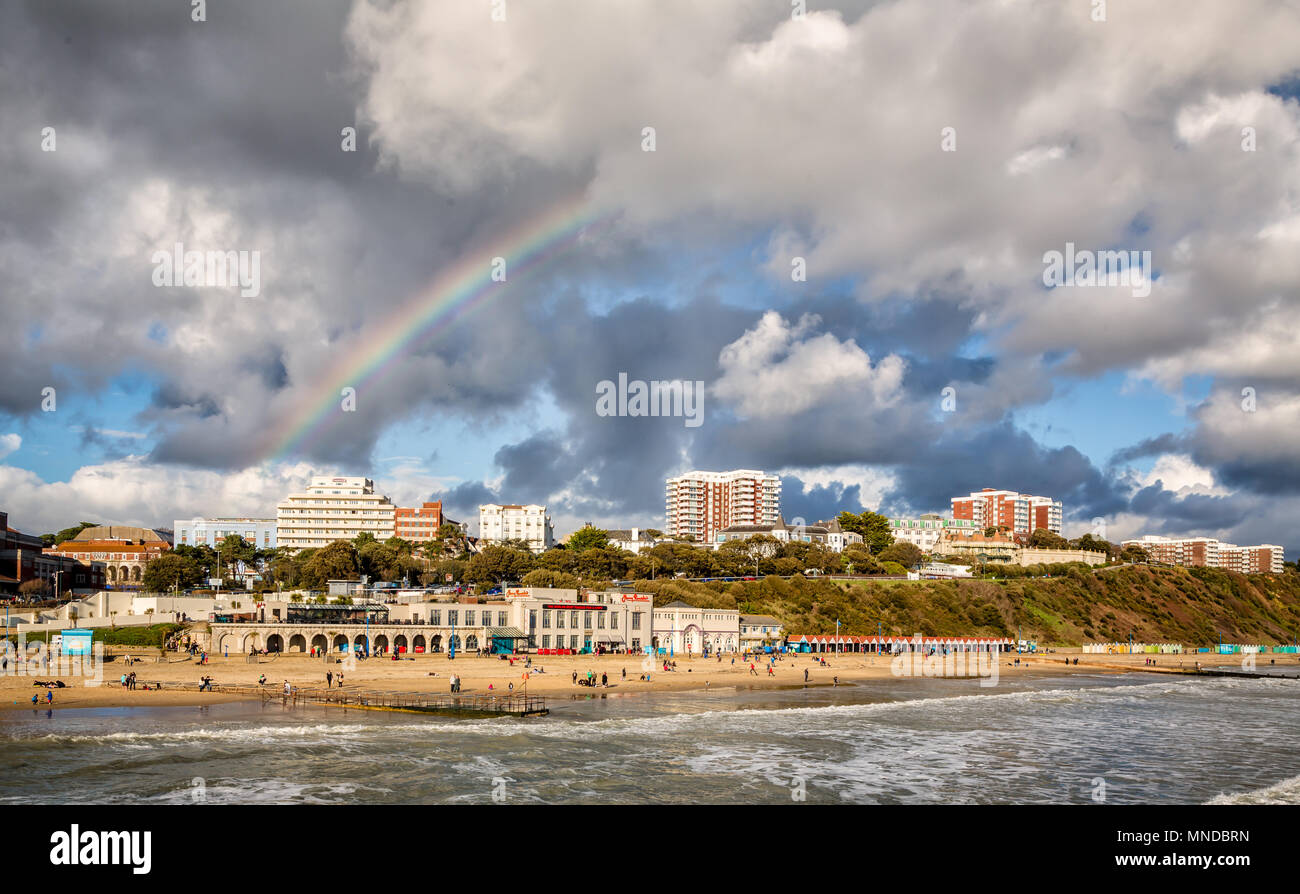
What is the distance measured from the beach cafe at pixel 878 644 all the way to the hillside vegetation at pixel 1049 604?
7055 millimetres

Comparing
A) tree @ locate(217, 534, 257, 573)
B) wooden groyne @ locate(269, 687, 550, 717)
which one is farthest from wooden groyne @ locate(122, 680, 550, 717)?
tree @ locate(217, 534, 257, 573)

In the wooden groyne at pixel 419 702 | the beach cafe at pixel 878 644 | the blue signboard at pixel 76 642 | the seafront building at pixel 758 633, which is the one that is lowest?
the beach cafe at pixel 878 644

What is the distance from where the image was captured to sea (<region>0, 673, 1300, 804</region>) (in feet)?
102

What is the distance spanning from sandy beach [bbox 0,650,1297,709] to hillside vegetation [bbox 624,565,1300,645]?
29822 millimetres

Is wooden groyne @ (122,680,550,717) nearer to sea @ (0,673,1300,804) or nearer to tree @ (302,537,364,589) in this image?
sea @ (0,673,1300,804)

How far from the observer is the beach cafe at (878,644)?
109350mm

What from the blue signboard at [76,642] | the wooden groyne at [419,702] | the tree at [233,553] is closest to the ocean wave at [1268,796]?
the wooden groyne at [419,702]

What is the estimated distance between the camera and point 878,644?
4412 inches

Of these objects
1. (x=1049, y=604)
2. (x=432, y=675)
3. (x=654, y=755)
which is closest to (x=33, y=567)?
(x=432, y=675)

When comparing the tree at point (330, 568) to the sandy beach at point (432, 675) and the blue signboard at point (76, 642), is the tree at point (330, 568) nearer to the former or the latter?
the sandy beach at point (432, 675)

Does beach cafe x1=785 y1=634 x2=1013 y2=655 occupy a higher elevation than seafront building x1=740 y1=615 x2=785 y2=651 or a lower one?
lower
